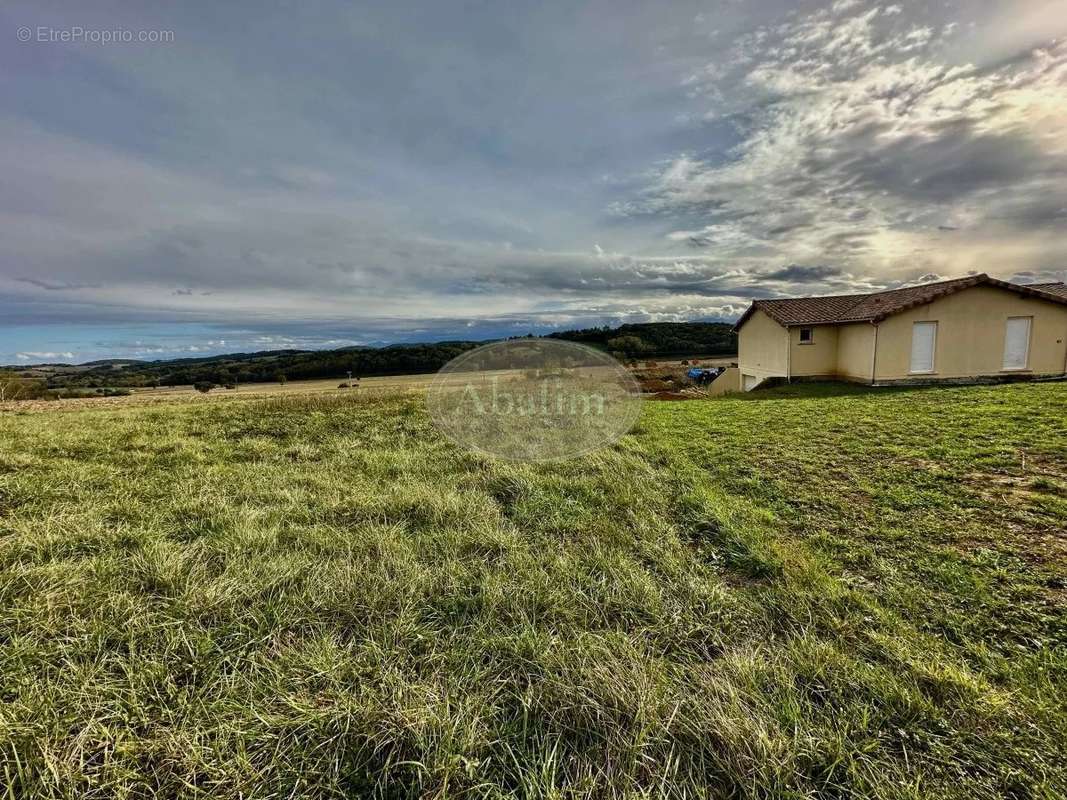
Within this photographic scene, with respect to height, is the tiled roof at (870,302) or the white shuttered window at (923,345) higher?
the tiled roof at (870,302)

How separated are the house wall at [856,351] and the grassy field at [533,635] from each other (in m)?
12.9

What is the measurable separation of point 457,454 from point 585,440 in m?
2.36

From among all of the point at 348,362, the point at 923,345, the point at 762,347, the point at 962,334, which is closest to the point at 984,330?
the point at 962,334

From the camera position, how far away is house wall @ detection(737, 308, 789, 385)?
1900 centimetres

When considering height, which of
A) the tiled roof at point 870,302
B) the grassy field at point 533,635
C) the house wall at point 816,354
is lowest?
the grassy field at point 533,635

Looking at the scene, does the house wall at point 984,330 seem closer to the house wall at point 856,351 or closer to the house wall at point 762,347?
the house wall at point 856,351

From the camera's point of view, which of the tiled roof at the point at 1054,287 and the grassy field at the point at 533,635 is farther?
the tiled roof at the point at 1054,287

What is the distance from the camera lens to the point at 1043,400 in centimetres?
973

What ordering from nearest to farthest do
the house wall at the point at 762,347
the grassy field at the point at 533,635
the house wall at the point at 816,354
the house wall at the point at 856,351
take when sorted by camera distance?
the grassy field at the point at 533,635 → the house wall at the point at 856,351 → the house wall at the point at 816,354 → the house wall at the point at 762,347

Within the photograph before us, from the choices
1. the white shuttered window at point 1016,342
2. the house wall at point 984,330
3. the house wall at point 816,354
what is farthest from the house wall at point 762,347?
the white shuttered window at point 1016,342

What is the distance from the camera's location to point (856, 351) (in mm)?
17062

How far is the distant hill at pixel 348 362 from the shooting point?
84.7ft

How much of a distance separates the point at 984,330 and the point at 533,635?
20618 mm

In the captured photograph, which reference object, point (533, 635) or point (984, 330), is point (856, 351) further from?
point (533, 635)
